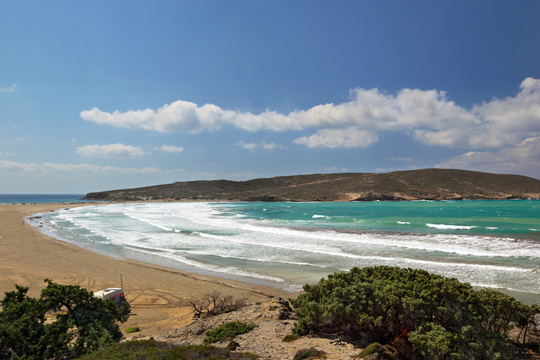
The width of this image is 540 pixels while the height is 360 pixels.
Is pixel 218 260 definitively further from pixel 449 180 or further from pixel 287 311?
pixel 449 180

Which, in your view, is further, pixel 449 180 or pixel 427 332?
pixel 449 180

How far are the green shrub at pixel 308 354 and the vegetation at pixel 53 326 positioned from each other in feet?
16.1

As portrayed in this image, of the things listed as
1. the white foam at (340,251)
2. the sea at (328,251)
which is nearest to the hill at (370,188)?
the sea at (328,251)

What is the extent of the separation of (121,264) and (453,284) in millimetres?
20495

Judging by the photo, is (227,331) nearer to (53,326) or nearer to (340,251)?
(53,326)

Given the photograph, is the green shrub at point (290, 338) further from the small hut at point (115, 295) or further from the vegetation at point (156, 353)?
the small hut at point (115, 295)

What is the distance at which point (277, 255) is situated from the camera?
2248cm

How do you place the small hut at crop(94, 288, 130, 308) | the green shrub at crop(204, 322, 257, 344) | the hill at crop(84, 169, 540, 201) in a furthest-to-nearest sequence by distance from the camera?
1. the hill at crop(84, 169, 540, 201)
2. the small hut at crop(94, 288, 130, 308)
3. the green shrub at crop(204, 322, 257, 344)

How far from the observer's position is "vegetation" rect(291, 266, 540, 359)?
6.28 metres

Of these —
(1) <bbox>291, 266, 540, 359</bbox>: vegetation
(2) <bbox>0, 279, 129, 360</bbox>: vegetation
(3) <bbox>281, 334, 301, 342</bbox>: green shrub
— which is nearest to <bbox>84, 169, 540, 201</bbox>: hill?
(1) <bbox>291, 266, 540, 359</bbox>: vegetation

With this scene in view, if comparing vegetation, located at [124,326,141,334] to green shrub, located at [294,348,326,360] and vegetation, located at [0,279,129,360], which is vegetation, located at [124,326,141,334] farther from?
green shrub, located at [294,348,326,360]

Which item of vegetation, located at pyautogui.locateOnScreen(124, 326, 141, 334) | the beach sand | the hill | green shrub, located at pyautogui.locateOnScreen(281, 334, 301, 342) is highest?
the hill

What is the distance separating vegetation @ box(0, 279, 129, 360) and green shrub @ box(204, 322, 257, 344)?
8.58ft

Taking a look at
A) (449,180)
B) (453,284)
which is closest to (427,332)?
(453,284)
